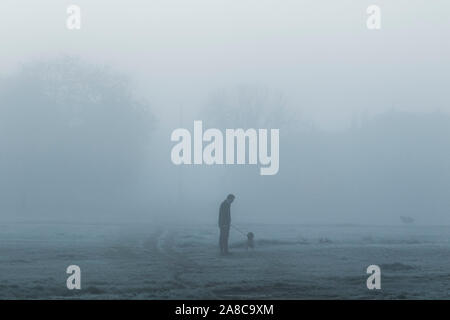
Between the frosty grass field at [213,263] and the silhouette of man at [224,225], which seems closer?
the frosty grass field at [213,263]

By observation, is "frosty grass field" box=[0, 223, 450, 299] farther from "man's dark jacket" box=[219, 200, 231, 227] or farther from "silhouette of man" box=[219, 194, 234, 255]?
"man's dark jacket" box=[219, 200, 231, 227]

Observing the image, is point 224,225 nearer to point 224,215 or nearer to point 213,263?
point 224,215

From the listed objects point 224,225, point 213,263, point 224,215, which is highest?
point 224,215

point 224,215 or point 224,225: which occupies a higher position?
point 224,215

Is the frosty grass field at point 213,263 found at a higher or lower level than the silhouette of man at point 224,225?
lower

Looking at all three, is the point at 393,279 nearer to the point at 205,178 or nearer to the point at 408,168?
the point at 205,178

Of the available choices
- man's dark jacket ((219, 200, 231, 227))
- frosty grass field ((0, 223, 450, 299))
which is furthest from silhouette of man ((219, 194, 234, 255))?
frosty grass field ((0, 223, 450, 299))

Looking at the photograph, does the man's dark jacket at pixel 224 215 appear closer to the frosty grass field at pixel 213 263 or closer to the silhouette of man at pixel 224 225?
the silhouette of man at pixel 224 225

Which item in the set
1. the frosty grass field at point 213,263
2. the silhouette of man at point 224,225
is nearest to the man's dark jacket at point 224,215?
the silhouette of man at point 224,225

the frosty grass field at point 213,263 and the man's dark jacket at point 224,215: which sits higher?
the man's dark jacket at point 224,215

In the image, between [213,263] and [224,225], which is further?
[224,225]

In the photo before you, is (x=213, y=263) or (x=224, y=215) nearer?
(x=213, y=263)

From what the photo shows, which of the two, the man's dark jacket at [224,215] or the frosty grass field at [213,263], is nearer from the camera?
the frosty grass field at [213,263]

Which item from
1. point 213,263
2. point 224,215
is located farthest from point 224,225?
point 213,263
